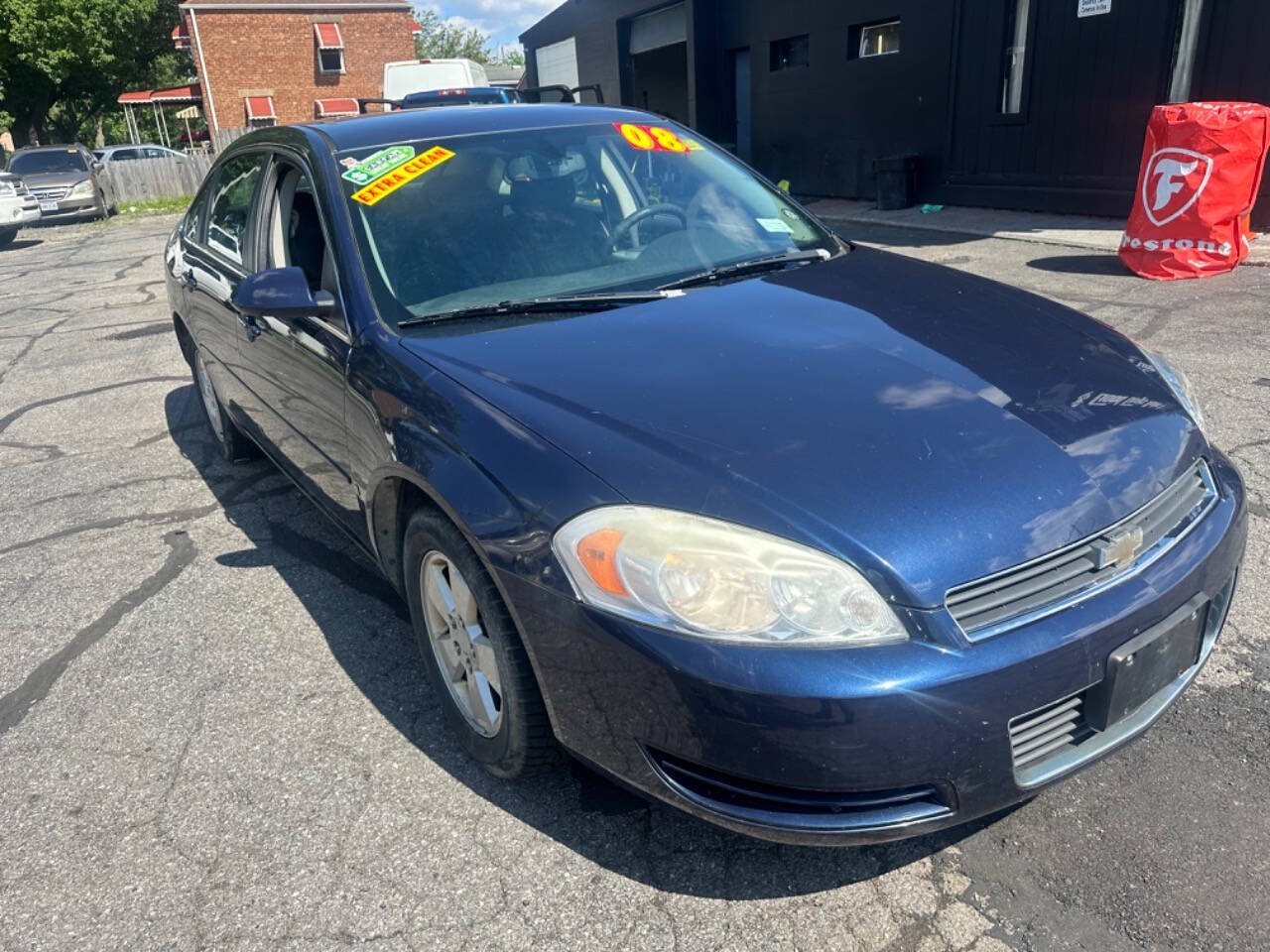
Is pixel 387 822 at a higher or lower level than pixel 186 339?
lower

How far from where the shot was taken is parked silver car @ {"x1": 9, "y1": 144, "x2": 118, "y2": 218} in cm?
2144

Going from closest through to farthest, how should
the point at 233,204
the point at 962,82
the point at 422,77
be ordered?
the point at 233,204 < the point at 962,82 < the point at 422,77

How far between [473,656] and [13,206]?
19.2 m

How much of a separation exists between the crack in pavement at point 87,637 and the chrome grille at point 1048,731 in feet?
9.52

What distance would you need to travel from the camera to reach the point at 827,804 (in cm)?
190

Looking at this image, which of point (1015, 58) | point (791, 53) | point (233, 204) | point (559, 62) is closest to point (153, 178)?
point (559, 62)

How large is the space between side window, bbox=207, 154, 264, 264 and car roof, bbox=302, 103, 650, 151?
483 millimetres

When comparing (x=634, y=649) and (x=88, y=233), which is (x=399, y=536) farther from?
(x=88, y=233)

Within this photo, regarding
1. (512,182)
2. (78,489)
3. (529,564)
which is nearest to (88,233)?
(78,489)

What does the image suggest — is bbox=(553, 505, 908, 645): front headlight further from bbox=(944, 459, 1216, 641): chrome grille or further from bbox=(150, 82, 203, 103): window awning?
bbox=(150, 82, 203, 103): window awning

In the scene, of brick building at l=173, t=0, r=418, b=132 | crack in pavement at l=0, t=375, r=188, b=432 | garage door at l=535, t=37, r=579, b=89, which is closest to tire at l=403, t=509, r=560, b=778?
crack in pavement at l=0, t=375, r=188, b=432

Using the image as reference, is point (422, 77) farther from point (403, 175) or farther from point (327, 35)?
point (327, 35)

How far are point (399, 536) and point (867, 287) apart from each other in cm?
160

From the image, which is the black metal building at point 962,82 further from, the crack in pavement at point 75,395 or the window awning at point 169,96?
the window awning at point 169,96
